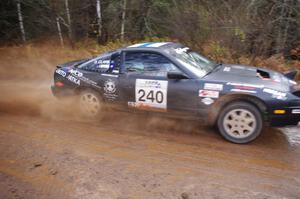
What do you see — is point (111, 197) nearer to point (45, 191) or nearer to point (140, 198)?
point (140, 198)

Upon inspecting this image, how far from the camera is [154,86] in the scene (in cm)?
529

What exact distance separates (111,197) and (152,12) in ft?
36.8

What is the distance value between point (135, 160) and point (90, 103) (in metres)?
2.09

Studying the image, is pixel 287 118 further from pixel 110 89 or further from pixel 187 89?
pixel 110 89

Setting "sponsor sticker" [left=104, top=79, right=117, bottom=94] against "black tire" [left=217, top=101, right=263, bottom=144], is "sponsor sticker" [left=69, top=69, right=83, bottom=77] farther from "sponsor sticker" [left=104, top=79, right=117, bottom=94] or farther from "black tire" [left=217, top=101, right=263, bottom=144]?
"black tire" [left=217, top=101, right=263, bottom=144]

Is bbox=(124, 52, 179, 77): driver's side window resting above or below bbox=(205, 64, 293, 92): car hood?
above

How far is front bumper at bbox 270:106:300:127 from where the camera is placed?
4.64 meters

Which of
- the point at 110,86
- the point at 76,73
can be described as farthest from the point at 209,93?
the point at 76,73

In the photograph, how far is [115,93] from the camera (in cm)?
572

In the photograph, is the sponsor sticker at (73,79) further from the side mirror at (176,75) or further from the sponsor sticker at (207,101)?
the sponsor sticker at (207,101)

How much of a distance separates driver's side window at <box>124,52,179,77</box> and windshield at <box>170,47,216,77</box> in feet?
0.71

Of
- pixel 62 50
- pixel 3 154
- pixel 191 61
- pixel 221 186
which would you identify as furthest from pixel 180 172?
pixel 62 50

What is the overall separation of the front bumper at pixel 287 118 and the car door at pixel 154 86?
1249 millimetres

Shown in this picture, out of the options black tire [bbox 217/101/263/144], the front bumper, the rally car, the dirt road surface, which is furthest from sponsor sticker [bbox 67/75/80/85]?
the front bumper
